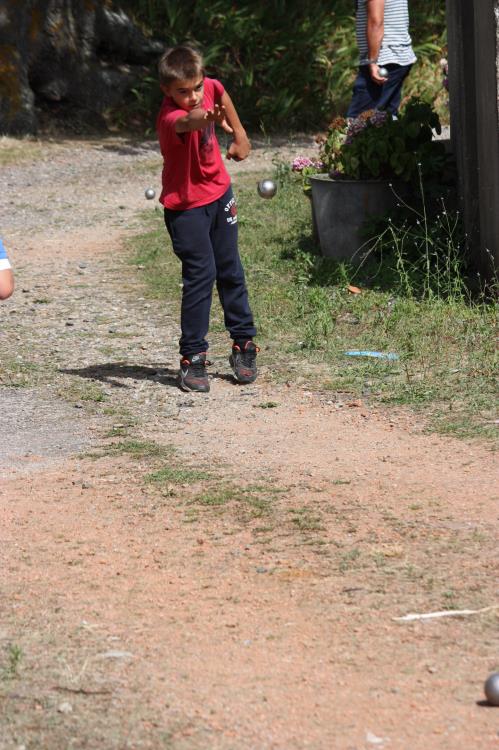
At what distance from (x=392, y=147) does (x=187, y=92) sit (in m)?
2.69

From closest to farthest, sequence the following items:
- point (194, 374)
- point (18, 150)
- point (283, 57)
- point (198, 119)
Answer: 1. point (198, 119)
2. point (194, 374)
3. point (18, 150)
4. point (283, 57)

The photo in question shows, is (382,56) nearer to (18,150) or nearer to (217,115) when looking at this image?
(217,115)

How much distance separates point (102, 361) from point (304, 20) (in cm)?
1078

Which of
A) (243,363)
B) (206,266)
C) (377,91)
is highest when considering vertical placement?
(377,91)

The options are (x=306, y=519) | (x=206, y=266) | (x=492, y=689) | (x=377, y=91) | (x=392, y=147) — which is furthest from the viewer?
(x=377, y=91)

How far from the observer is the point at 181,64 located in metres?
5.84

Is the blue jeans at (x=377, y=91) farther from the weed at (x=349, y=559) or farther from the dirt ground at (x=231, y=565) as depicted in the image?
the weed at (x=349, y=559)

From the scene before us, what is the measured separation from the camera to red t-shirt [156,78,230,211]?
6.02 metres

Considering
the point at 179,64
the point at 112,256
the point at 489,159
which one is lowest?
the point at 112,256

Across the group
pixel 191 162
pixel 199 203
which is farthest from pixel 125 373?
pixel 191 162

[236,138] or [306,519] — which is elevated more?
[236,138]

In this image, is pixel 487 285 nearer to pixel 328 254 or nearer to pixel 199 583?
pixel 328 254

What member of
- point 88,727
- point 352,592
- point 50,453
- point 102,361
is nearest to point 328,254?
point 102,361

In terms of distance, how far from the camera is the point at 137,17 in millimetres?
17297
